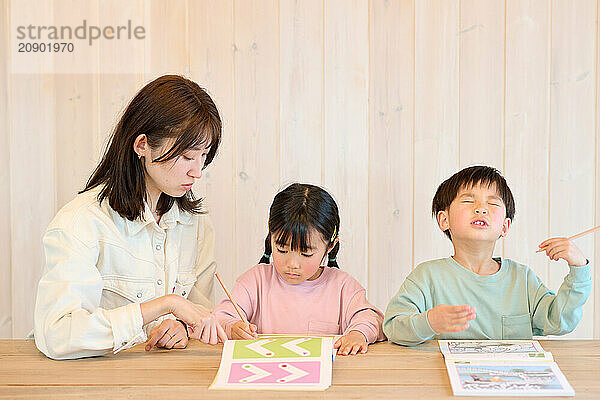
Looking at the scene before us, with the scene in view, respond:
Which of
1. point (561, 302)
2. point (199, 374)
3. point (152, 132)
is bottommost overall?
point (199, 374)

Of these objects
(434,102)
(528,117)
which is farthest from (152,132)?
(528,117)

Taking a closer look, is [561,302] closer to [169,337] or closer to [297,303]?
[297,303]

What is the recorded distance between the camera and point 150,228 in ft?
6.50

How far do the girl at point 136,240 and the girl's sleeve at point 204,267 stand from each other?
30mm

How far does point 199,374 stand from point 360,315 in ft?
1.73

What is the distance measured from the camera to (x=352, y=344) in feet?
5.70

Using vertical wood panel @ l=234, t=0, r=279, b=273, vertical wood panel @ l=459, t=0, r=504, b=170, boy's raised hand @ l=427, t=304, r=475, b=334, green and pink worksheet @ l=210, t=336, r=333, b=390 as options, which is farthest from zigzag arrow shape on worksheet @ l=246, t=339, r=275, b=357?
vertical wood panel @ l=459, t=0, r=504, b=170

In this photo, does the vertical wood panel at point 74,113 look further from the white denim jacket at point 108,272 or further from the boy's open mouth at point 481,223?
the boy's open mouth at point 481,223

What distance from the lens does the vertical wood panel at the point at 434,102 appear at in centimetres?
261

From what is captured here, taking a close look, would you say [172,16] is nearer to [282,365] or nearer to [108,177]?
[108,177]

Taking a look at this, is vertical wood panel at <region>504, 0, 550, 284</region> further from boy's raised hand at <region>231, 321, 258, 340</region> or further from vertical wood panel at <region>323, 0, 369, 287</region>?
boy's raised hand at <region>231, 321, 258, 340</region>

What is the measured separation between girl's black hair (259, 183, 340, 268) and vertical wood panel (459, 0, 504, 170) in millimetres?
779

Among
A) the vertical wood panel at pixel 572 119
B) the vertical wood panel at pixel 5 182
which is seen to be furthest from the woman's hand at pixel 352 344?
the vertical wood panel at pixel 5 182

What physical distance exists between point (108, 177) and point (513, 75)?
146 cm
